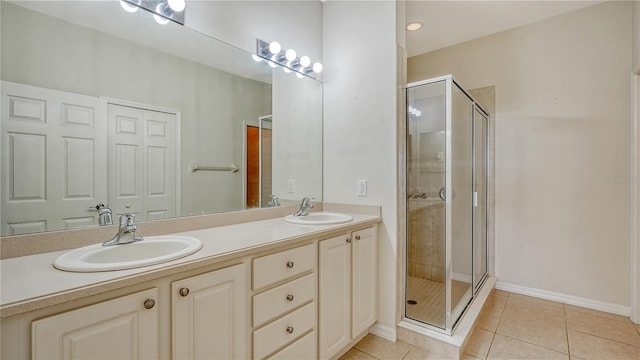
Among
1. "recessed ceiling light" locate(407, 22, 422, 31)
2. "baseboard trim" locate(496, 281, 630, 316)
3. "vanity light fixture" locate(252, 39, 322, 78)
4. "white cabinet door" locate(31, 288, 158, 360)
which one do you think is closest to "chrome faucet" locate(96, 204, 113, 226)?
"white cabinet door" locate(31, 288, 158, 360)

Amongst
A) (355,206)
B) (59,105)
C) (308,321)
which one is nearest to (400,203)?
(355,206)

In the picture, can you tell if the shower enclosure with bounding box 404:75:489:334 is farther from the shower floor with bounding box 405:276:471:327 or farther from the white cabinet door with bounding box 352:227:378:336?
the white cabinet door with bounding box 352:227:378:336

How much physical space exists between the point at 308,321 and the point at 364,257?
59 cm

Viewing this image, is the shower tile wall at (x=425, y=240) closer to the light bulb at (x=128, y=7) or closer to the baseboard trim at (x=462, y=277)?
the baseboard trim at (x=462, y=277)

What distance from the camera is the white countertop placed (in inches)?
28.5

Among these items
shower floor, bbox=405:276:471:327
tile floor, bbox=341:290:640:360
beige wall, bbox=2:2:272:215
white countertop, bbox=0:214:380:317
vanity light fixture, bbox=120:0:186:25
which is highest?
vanity light fixture, bbox=120:0:186:25

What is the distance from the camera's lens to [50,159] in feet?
3.81

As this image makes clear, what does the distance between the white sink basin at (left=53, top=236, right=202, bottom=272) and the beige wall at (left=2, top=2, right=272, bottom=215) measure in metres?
0.31

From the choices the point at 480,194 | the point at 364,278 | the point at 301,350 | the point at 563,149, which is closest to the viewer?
the point at 301,350

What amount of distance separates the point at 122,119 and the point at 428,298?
7.31ft

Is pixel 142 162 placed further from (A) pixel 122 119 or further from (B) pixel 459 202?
(B) pixel 459 202

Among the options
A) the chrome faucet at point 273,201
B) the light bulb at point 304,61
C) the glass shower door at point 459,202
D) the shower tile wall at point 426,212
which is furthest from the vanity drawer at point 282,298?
the light bulb at point 304,61

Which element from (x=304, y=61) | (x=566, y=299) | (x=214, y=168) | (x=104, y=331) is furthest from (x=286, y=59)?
(x=566, y=299)

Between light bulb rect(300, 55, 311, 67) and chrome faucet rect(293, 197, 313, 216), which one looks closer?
chrome faucet rect(293, 197, 313, 216)
